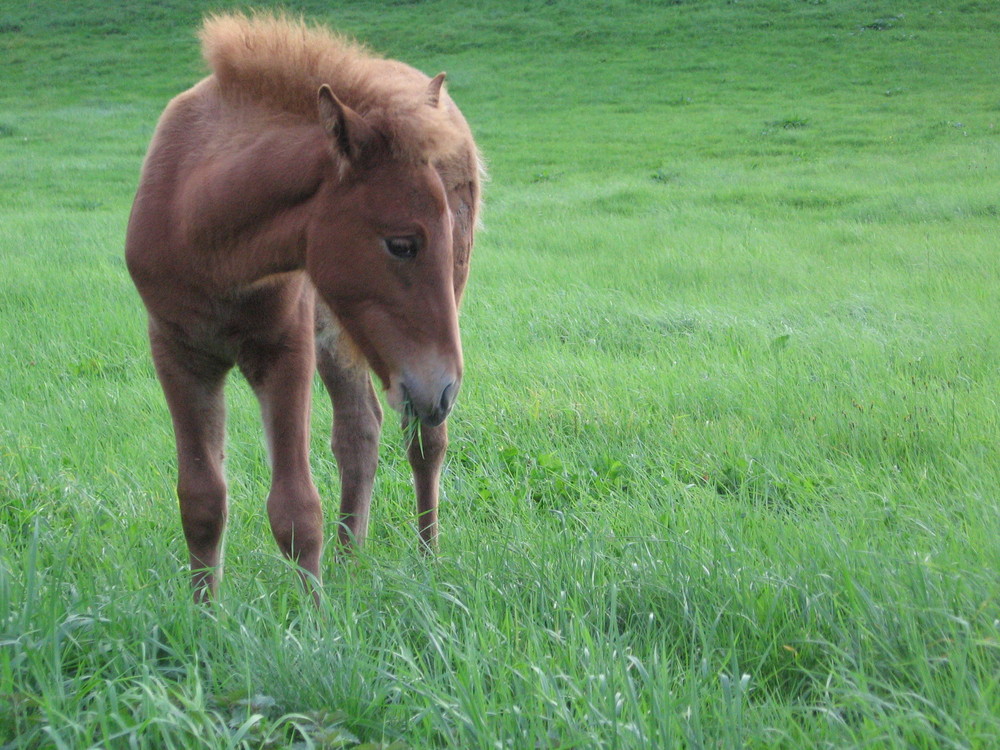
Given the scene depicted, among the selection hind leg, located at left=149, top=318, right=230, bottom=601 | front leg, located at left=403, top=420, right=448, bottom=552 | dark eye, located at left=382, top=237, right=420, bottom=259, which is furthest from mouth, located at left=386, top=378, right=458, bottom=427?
front leg, located at left=403, top=420, right=448, bottom=552

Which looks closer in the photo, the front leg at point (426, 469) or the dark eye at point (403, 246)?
the dark eye at point (403, 246)

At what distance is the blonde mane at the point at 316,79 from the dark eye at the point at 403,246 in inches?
9.3

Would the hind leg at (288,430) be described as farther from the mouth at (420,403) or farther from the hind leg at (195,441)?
the mouth at (420,403)

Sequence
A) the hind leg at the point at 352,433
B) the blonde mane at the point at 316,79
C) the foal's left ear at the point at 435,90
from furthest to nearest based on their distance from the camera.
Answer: the hind leg at the point at 352,433 → the foal's left ear at the point at 435,90 → the blonde mane at the point at 316,79

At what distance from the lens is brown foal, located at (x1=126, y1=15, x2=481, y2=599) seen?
243 cm

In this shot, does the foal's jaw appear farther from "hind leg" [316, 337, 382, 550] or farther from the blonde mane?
"hind leg" [316, 337, 382, 550]

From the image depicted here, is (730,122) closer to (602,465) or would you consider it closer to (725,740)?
(602,465)

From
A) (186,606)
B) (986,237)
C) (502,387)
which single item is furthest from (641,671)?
(986,237)

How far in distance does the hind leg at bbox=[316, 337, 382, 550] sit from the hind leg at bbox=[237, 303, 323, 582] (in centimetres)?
47

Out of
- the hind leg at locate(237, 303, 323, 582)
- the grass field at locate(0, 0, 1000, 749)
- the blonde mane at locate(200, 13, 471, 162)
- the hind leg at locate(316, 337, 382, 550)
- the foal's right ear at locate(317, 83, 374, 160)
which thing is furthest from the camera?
the hind leg at locate(316, 337, 382, 550)

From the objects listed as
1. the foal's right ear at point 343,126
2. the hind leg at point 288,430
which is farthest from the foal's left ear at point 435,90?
the hind leg at point 288,430

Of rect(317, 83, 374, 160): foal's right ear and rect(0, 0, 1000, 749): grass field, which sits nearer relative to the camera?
rect(0, 0, 1000, 749): grass field

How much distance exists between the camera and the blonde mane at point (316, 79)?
247cm

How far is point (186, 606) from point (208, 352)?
98 centimetres
